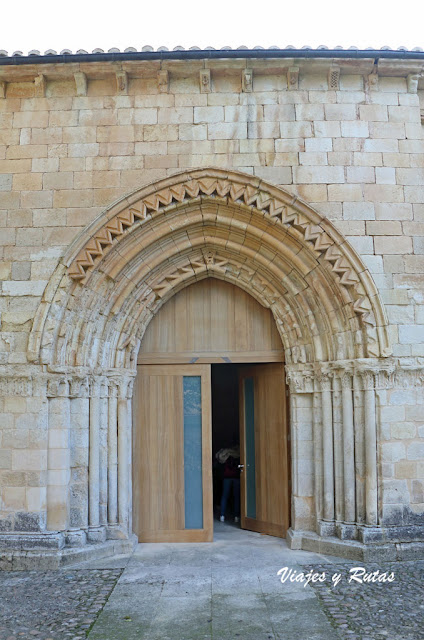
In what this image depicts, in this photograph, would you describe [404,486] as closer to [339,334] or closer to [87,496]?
[339,334]

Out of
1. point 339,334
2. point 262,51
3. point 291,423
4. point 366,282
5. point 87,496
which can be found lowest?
point 87,496

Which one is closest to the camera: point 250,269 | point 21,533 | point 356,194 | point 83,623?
point 83,623

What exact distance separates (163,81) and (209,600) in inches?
208

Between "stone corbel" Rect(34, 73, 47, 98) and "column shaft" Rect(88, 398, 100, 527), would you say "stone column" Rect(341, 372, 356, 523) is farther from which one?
"stone corbel" Rect(34, 73, 47, 98)

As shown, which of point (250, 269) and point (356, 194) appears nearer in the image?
point (356, 194)

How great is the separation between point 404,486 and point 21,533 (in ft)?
13.1

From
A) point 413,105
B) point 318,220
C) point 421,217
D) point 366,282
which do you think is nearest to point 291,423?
point 366,282

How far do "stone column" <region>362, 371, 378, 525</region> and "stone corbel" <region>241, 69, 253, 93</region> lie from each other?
3.40 meters

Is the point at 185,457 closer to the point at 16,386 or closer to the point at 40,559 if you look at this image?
the point at 40,559

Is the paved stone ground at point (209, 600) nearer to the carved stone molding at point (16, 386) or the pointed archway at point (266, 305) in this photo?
the pointed archway at point (266, 305)

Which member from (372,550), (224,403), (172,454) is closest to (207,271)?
(172,454)

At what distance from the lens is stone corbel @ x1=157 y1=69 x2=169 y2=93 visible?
20.3 ft

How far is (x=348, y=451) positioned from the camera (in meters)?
6.05

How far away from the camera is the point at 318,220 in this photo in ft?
19.9
